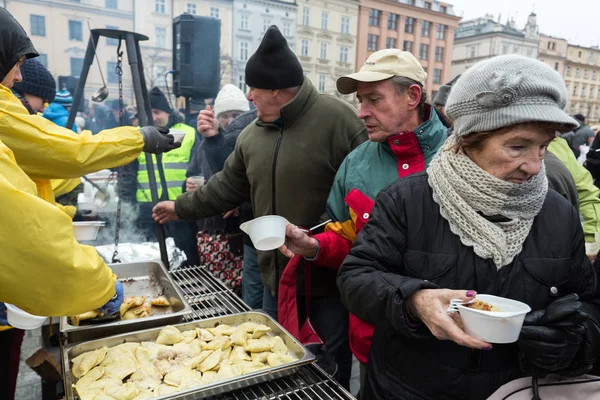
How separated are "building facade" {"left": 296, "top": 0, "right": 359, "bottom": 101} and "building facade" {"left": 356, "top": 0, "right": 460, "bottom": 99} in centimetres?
137

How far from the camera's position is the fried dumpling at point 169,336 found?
1.73m

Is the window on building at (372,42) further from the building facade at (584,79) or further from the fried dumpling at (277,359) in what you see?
the fried dumpling at (277,359)

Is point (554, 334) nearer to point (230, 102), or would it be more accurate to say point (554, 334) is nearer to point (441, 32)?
point (230, 102)

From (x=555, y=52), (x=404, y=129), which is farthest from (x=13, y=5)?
(x=555, y=52)

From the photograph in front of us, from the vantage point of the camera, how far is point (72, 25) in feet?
39.0

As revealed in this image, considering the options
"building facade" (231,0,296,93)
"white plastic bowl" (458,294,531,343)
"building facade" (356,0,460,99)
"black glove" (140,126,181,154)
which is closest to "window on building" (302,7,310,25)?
"building facade" (356,0,460,99)

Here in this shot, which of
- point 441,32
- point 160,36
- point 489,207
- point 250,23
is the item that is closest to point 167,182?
point 489,207

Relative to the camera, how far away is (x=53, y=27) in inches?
438

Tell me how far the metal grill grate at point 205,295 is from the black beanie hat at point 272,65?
1.16 m

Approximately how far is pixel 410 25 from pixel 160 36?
32533 millimetres

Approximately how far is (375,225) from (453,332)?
465 mm

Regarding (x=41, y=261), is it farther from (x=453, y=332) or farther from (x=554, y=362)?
(x=554, y=362)

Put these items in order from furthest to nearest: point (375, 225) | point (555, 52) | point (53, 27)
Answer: point (555, 52)
point (53, 27)
point (375, 225)

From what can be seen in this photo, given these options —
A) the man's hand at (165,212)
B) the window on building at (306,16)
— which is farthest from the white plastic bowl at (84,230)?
the window on building at (306,16)
